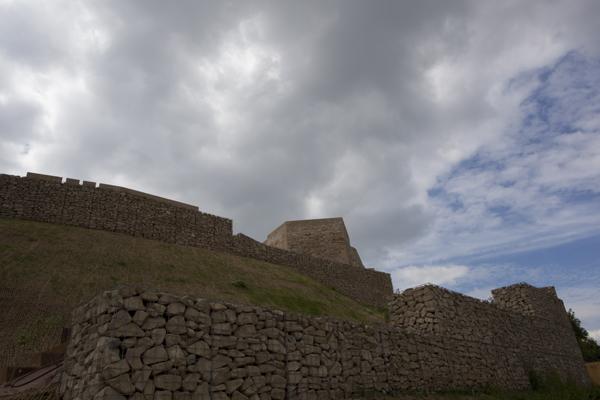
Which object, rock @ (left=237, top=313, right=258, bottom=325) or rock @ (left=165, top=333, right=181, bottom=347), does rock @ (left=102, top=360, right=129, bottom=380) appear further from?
rock @ (left=237, top=313, right=258, bottom=325)

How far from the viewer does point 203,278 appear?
72.6 ft

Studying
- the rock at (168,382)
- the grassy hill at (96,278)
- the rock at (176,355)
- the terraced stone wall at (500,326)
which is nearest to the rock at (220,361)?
the rock at (176,355)

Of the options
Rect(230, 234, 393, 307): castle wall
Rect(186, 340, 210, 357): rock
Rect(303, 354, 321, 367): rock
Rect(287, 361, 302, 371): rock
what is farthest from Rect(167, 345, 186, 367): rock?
Rect(230, 234, 393, 307): castle wall

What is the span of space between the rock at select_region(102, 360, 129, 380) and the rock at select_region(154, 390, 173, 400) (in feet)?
2.09

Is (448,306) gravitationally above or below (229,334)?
above

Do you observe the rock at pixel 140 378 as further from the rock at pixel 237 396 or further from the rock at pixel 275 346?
the rock at pixel 275 346

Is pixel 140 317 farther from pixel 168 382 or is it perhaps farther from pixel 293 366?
pixel 293 366

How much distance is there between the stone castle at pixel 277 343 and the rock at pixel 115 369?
15 mm

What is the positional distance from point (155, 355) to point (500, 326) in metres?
14.1

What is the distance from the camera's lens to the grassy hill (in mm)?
14039

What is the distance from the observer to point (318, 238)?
1783 inches

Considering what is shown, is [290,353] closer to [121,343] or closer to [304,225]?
[121,343]

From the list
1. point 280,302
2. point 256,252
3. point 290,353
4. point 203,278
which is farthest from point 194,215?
point 290,353

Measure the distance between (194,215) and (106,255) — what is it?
884cm
